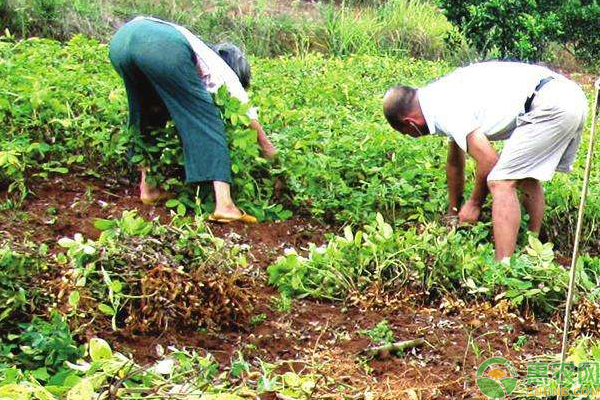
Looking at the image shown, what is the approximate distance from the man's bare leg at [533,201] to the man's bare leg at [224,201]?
155 cm

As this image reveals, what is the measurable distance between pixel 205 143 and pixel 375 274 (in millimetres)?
1477

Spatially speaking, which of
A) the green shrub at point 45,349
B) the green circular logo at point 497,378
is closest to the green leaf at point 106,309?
the green shrub at point 45,349

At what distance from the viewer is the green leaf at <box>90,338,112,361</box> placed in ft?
9.40

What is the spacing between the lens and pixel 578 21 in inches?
554

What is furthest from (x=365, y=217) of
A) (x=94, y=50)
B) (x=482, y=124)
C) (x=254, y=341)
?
(x=94, y=50)

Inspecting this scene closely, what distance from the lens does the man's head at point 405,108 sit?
5164mm

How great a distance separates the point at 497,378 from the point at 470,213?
2163mm

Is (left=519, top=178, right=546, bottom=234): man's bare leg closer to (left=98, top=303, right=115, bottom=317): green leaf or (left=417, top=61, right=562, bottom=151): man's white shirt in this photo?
(left=417, top=61, right=562, bottom=151): man's white shirt

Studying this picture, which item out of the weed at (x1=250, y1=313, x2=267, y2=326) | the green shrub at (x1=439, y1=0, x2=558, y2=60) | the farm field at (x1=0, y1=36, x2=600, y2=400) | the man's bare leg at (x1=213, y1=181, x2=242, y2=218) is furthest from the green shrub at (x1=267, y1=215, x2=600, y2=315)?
the green shrub at (x1=439, y1=0, x2=558, y2=60)

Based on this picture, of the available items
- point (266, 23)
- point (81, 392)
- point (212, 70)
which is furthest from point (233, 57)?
point (266, 23)

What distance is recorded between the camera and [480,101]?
500 cm

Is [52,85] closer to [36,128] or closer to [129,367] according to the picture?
[36,128]

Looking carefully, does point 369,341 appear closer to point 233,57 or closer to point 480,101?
point 480,101

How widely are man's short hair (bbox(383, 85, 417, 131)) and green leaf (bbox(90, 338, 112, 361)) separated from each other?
2689 mm
